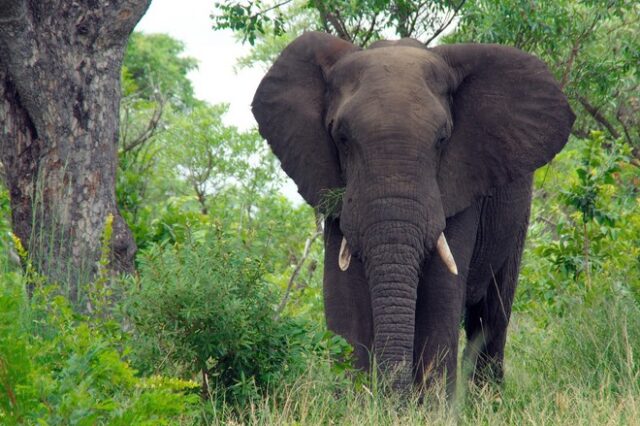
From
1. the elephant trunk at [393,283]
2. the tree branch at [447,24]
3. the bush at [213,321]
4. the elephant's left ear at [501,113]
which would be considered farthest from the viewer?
the tree branch at [447,24]

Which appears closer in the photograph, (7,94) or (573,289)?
(7,94)

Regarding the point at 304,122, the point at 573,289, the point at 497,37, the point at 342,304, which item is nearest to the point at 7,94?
the point at 304,122

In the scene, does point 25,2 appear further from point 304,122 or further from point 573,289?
point 573,289

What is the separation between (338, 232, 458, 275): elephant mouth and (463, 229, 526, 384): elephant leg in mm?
1690

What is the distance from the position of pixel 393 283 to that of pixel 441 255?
486 mm

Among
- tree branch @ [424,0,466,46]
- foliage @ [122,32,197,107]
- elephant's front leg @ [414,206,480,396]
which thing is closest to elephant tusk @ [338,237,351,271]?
elephant's front leg @ [414,206,480,396]

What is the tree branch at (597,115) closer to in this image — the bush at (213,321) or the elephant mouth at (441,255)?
the elephant mouth at (441,255)

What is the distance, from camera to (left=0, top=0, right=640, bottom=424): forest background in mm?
4992

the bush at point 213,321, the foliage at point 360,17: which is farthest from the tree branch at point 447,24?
the bush at point 213,321

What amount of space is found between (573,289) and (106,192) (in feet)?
11.3

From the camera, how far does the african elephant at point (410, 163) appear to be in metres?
6.94

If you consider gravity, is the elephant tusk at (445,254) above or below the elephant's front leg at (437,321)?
above

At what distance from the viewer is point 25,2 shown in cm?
729

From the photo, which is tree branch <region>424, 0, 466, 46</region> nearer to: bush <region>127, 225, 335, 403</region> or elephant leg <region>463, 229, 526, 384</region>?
elephant leg <region>463, 229, 526, 384</region>
